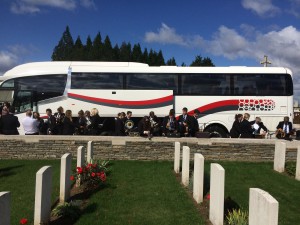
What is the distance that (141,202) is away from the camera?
7.54m

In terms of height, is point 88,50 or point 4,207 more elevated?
point 88,50

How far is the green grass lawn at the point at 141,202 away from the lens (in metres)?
6.43

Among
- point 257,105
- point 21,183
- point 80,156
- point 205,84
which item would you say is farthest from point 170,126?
point 21,183

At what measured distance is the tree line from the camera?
91.8m

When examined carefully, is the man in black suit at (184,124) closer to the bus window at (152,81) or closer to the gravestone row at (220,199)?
the bus window at (152,81)

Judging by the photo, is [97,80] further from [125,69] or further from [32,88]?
[32,88]

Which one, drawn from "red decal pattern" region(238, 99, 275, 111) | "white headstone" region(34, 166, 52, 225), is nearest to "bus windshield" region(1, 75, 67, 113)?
"red decal pattern" region(238, 99, 275, 111)

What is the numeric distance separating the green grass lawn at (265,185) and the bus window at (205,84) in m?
5.59

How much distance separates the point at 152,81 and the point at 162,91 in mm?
724

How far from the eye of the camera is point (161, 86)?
17.3 m

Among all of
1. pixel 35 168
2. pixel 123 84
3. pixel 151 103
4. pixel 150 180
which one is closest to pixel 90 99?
pixel 123 84

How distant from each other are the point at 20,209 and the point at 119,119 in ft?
25.5

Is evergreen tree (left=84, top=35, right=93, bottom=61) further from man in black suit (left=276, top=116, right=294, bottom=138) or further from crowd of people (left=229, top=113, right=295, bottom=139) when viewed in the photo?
man in black suit (left=276, top=116, right=294, bottom=138)

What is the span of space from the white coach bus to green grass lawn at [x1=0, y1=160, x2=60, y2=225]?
5350 mm
